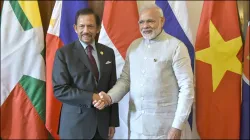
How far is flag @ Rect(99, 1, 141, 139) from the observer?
86.2 inches

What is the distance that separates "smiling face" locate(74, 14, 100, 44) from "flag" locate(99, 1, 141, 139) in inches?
21.9

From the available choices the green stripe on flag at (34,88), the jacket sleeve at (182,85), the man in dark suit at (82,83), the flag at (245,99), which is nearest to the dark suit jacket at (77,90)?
the man in dark suit at (82,83)

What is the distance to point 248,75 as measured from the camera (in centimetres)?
209

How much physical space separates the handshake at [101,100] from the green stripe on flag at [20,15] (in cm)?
106

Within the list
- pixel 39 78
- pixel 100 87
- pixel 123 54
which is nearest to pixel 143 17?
pixel 100 87

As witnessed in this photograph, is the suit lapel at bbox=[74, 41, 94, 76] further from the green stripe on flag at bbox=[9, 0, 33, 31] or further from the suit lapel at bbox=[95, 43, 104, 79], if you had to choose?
the green stripe on flag at bbox=[9, 0, 33, 31]

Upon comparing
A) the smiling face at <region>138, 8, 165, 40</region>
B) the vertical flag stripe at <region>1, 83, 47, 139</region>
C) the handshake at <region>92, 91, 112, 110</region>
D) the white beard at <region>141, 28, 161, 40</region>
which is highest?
the smiling face at <region>138, 8, 165, 40</region>

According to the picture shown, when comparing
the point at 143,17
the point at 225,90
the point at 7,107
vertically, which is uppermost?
the point at 143,17

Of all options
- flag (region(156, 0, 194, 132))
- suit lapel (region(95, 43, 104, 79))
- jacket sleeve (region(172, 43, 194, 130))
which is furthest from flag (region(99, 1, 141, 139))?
jacket sleeve (region(172, 43, 194, 130))

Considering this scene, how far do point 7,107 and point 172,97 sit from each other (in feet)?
4.59

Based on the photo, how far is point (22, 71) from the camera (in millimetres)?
2244

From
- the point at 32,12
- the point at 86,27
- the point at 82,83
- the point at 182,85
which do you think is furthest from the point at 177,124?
the point at 32,12

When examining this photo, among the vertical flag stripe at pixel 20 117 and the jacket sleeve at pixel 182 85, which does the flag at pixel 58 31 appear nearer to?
the vertical flag stripe at pixel 20 117

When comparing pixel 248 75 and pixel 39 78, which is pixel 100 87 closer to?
pixel 39 78
